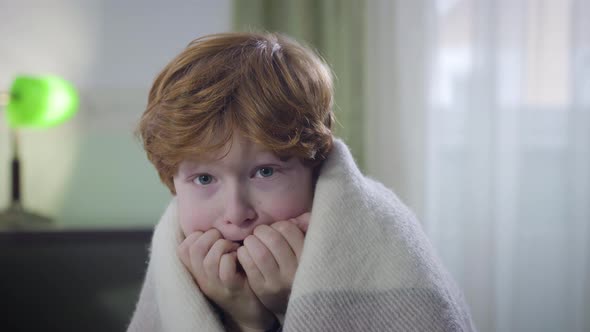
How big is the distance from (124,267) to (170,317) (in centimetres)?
128

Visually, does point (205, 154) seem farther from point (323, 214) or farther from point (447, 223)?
point (447, 223)

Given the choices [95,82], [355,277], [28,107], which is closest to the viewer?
[355,277]

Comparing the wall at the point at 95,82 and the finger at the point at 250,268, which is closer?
the finger at the point at 250,268

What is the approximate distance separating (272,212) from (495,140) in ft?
5.18

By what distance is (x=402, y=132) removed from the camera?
2137 mm

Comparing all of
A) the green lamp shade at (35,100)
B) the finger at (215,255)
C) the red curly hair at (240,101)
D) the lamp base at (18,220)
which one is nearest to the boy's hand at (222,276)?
the finger at (215,255)

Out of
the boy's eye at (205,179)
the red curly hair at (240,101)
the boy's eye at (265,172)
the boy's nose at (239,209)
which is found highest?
the red curly hair at (240,101)

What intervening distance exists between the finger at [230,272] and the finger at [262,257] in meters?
0.03

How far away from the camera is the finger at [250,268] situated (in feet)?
2.16

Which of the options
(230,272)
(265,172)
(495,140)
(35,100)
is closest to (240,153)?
(265,172)

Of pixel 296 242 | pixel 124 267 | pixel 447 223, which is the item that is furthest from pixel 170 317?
pixel 447 223

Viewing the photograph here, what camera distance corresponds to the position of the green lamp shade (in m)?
1.87

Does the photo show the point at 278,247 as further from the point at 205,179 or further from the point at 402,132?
the point at 402,132

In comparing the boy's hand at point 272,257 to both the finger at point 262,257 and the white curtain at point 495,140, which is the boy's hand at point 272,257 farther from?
the white curtain at point 495,140
